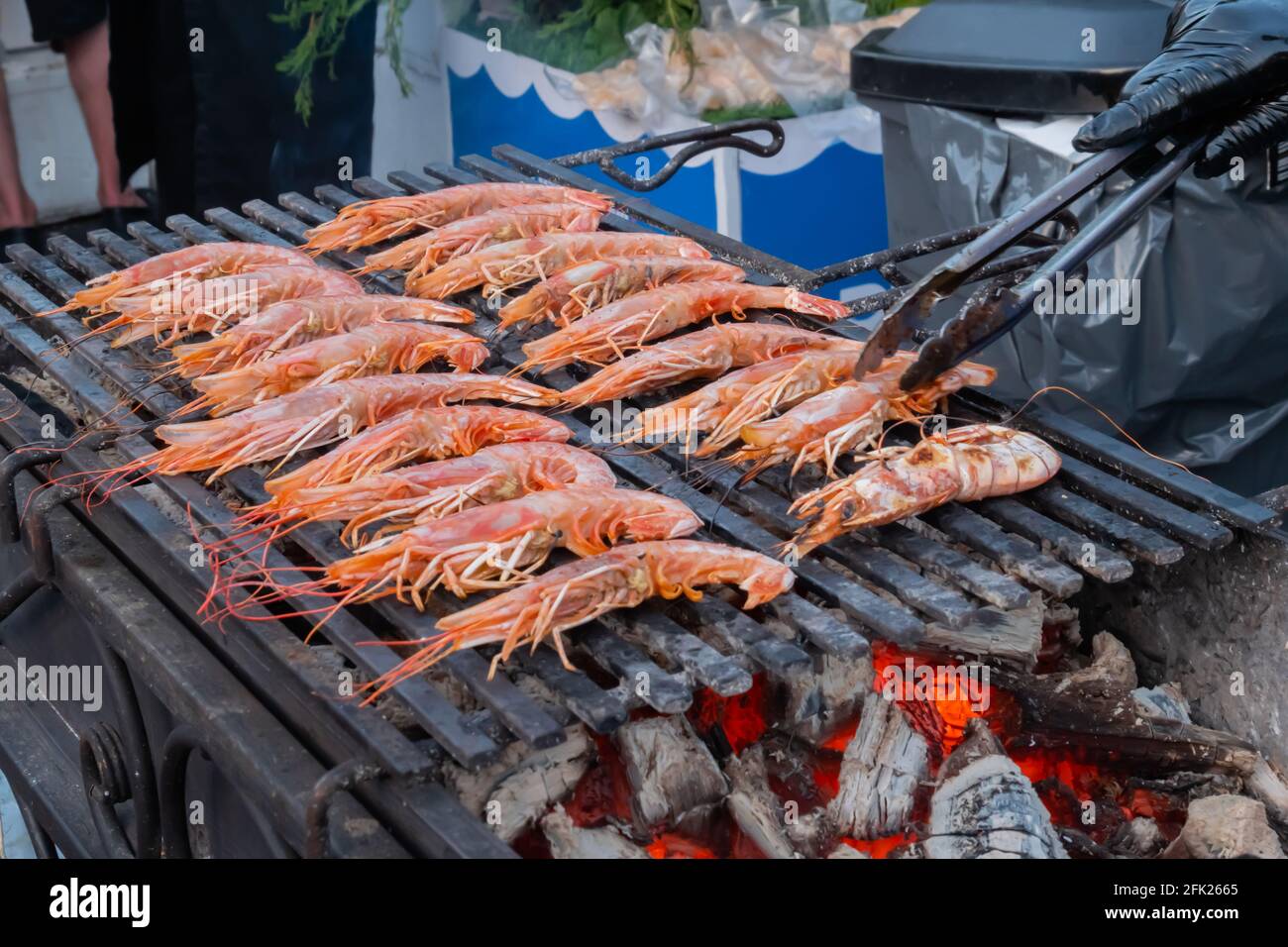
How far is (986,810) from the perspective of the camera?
129 inches

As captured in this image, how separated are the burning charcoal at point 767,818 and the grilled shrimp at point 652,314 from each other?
1368 millimetres

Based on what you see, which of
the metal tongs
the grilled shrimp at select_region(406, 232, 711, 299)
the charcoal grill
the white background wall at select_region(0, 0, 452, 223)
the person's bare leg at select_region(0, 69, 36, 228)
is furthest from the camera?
the white background wall at select_region(0, 0, 452, 223)

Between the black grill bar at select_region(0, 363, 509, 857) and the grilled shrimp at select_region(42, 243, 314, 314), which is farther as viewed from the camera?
the grilled shrimp at select_region(42, 243, 314, 314)

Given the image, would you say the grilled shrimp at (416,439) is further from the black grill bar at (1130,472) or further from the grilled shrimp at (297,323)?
the black grill bar at (1130,472)

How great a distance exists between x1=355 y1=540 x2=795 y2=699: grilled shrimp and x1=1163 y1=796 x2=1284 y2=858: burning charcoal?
1173 millimetres

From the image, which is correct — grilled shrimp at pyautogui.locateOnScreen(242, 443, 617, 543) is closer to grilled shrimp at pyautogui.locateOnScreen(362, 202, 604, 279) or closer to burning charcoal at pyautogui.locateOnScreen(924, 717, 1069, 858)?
burning charcoal at pyautogui.locateOnScreen(924, 717, 1069, 858)

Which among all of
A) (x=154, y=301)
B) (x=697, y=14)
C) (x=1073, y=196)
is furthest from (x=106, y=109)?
(x=1073, y=196)

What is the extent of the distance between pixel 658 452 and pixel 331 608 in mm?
1110

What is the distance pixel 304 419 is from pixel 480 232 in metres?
1.48

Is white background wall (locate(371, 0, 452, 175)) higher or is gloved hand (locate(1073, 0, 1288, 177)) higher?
gloved hand (locate(1073, 0, 1288, 177))

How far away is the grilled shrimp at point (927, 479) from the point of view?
3.38 meters

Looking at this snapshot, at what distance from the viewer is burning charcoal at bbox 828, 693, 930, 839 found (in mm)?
3385

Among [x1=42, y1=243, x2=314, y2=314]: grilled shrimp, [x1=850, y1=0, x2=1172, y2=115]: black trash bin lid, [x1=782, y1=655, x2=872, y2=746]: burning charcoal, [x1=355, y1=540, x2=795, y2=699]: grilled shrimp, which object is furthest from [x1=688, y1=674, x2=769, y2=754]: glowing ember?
[x1=850, y1=0, x2=1172, y2=115]: black trash bin lid
